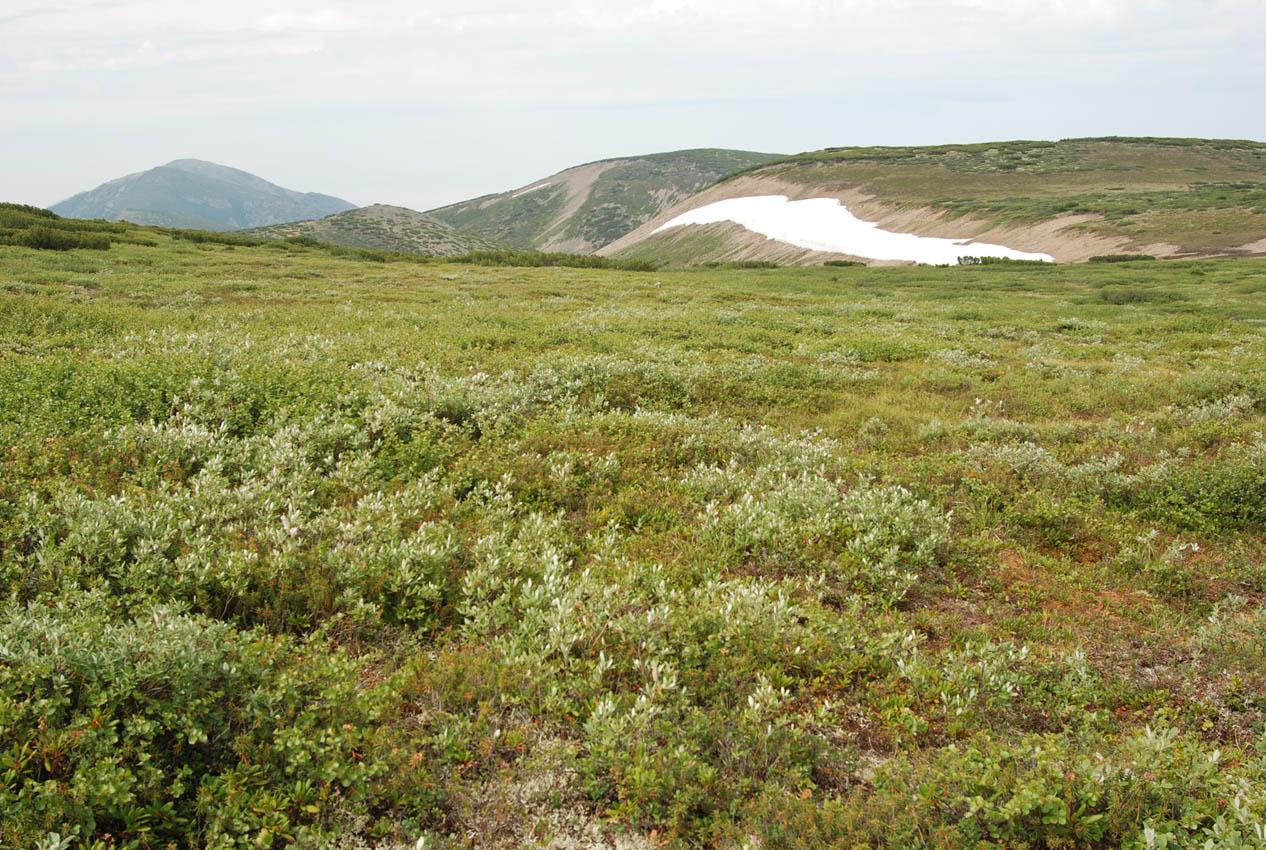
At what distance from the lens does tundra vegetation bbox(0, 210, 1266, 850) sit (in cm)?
395

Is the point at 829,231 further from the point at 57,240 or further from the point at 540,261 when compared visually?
the point at 57,240

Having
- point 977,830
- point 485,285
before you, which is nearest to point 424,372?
point 977,830

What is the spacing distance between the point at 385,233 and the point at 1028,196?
464ft

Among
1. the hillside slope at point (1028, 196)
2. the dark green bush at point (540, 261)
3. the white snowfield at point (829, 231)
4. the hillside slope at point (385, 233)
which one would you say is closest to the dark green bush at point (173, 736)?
the dark green bush at point (540, 261)

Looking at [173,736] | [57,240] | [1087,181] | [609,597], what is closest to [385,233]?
[57,240]

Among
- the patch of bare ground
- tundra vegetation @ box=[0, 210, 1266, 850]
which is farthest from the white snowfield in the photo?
tundra vegetation @ box=[0, 210, 1266, 850]

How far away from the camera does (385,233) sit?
16325cm

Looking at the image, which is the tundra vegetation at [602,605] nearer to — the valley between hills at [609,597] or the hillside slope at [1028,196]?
the valley between hills at [609,597]

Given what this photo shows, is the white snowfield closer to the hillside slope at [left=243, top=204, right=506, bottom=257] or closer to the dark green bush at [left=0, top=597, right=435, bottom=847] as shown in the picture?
the hillside slope at [left=243, top=204, right=506, bottom=257]

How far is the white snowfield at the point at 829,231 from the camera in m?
69.3

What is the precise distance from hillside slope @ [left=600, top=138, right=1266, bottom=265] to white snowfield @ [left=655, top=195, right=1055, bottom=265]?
1535mm

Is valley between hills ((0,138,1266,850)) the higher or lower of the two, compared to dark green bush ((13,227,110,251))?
lower

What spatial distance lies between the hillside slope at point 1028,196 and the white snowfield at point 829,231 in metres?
1.53

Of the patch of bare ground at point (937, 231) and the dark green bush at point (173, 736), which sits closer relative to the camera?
the dark green bush at point (173, 736)
